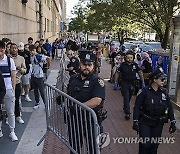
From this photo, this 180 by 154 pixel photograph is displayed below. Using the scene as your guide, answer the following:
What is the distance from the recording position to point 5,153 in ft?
17.5

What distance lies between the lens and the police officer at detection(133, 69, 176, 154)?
15.1ft

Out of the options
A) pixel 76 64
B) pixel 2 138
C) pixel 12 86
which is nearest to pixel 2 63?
pixel 12 86

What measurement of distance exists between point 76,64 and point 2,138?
3.01 meters

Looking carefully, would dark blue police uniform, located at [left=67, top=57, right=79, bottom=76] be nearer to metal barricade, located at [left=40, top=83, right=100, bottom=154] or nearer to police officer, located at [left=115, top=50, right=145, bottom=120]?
police officer, located at [left=115, top=50, right=145, bottom=120]

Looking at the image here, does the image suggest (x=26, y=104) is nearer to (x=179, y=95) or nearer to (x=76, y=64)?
(x=76, y=64)

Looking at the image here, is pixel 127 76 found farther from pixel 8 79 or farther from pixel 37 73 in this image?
pixel 8 79

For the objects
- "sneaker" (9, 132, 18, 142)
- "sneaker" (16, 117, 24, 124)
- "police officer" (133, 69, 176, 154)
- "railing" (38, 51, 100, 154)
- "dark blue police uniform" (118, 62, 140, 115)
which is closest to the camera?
"railing" (38, 51, 100, 154)

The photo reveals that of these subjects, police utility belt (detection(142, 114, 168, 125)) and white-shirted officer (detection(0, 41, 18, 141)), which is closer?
police utility belt (detection(142, 114, 168, 125))

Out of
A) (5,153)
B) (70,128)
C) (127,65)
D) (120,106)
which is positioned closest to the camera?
(70,128)

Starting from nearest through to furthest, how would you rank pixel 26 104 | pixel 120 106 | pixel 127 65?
pixel 127 65
pixel 26 104
pixel 120 106

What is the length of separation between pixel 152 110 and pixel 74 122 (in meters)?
1.15

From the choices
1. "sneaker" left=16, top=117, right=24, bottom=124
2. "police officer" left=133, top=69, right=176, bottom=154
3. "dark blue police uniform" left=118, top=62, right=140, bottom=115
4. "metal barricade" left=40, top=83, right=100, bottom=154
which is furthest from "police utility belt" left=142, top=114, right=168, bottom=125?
"sneaker" left=16, top=117, right=24, bottom=124

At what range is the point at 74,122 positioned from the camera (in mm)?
4383

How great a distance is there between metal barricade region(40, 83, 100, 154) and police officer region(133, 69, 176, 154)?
877 millimetres
